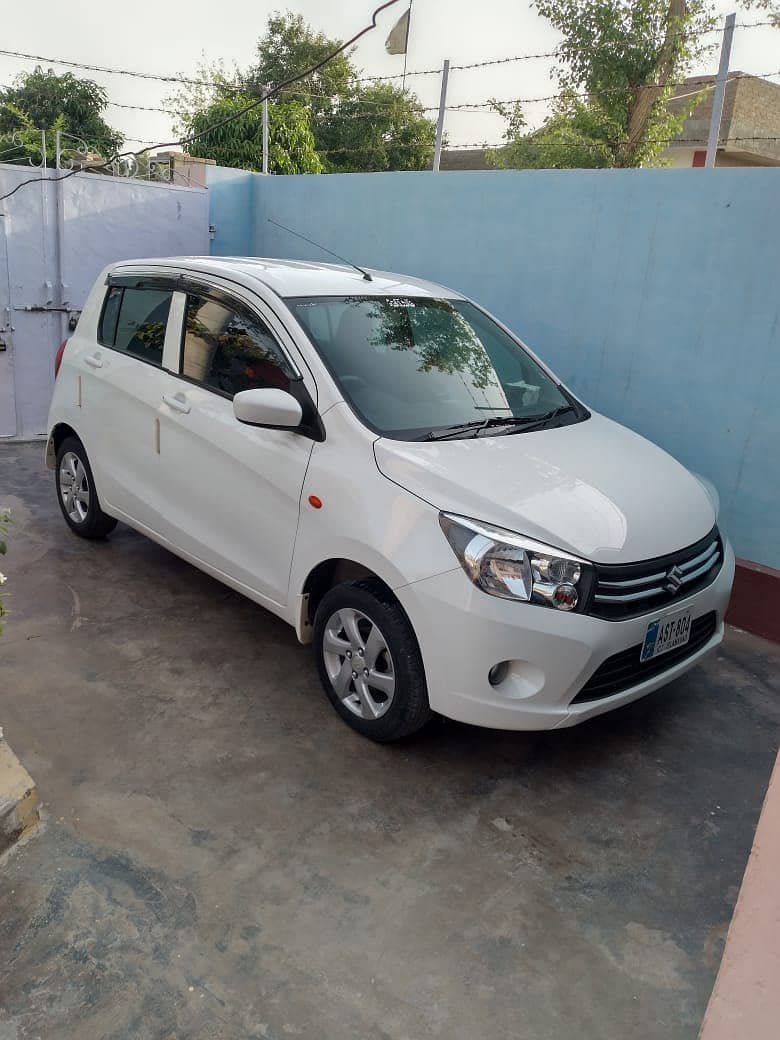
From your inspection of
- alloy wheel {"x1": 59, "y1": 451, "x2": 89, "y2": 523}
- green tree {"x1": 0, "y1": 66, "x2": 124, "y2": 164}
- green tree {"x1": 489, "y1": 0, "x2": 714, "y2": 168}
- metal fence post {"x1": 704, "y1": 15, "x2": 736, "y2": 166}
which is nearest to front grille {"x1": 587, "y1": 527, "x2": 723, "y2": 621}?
metal fence post {"x1": 704, "y1": 15, "x2": 736, "y2": 166}

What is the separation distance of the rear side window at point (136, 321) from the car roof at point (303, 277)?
188 mm

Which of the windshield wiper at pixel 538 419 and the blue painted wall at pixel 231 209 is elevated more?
the blue painted wall at pixel 231 209

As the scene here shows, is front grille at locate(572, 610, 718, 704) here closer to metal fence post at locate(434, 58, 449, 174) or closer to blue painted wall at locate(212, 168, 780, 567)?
blue painted wall at locate(212, 168, 780, 567)

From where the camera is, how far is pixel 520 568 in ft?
10.4

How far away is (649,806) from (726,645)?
5.75 ft

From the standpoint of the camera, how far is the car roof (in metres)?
4.22

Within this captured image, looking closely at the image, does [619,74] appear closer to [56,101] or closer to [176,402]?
[176,402]

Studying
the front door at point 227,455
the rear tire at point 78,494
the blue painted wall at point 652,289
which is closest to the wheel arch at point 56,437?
the rear tire at point 78,494

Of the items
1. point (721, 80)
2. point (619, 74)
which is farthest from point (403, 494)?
point (619, 74)

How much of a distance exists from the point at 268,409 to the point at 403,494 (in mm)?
743

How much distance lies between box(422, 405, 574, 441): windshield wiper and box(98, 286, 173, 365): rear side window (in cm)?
177

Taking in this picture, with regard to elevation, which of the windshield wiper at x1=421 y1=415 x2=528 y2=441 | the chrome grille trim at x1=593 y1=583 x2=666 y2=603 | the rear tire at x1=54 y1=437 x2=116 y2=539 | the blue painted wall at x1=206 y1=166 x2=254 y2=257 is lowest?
the rear tire at x1=54 y1=437 x2=116 y2=539

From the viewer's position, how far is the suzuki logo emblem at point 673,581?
3412mm

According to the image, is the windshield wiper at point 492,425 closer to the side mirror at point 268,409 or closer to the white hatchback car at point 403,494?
the white hatchback car at point 403,494
